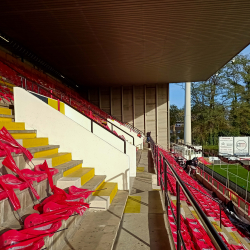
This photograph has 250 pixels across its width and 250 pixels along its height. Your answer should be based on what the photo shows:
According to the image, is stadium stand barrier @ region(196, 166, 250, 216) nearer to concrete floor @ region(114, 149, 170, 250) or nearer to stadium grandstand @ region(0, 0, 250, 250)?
stadium grandstand @ region(0, 0, 250, 250)

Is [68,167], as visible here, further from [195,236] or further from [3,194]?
[195,236]

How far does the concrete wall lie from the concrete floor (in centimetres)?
1566

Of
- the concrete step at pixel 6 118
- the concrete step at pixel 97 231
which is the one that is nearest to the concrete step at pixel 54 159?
the concrete step at pixel 97 231

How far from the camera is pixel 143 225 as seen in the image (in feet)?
8.54

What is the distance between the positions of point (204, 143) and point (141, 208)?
30986 millimetres

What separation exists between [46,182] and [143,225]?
145 cm

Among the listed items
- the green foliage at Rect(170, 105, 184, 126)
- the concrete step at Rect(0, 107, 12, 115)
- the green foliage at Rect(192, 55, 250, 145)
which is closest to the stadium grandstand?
the concrete step at Rect(0, 107, 12, 115)

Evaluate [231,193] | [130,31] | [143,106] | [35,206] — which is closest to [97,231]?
[35,206]

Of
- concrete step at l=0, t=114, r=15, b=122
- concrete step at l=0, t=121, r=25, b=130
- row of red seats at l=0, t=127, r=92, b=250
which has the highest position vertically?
concrete step at l=0, t=114, r=15, b=122

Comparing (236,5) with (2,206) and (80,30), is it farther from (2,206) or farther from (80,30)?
(2,206)

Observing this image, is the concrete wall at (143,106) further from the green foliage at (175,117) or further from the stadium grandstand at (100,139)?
the green foliage at (175,117)

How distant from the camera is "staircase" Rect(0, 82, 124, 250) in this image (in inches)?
72.6

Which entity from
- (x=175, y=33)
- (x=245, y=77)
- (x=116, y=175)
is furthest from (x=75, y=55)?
(x=245, y=77)

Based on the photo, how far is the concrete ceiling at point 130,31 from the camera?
20.6ft
